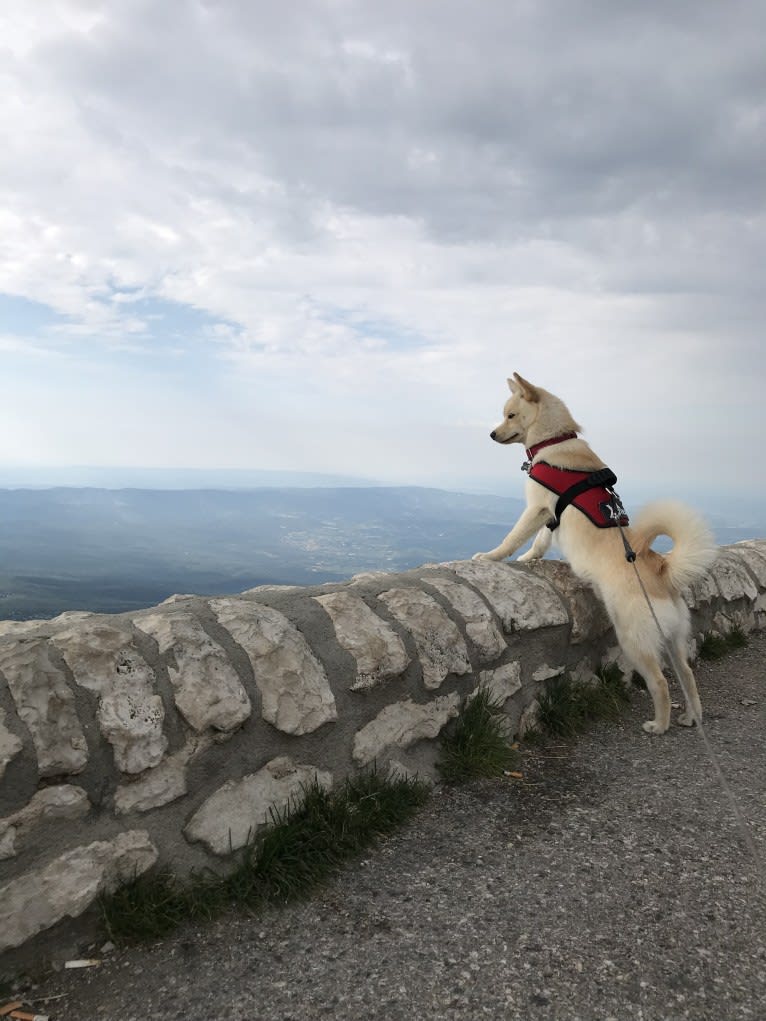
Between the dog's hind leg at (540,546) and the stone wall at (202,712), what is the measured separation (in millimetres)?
1060

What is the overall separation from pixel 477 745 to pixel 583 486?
2.12 meters

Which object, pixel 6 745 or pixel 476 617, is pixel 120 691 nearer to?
pixel 6 745

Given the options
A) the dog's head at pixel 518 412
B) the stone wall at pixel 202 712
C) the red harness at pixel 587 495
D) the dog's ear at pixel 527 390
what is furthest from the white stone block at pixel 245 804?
the dog's ear at pixel 527 390

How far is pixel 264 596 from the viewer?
3648 mm

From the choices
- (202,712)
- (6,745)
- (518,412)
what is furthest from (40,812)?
(518,412)

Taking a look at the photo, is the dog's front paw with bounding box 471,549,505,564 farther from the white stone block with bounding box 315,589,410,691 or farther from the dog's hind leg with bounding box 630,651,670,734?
the white stone block with bounding box 315,589,410,691

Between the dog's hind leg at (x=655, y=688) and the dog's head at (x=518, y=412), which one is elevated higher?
the dog's head at (x=518, y=412)

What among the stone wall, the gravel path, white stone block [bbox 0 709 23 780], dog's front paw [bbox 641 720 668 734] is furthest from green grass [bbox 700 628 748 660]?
white stone block [bbox 0 709 23 780]

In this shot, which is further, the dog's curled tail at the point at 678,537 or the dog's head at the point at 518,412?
the dog's head at the point at 518,412

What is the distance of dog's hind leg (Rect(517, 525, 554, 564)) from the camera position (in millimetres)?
5184

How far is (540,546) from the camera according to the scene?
17.3 ft

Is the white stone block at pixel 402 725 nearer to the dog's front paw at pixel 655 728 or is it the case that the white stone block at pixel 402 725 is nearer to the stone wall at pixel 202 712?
the stone wall at pixel 202 712

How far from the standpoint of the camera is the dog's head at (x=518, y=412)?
5.49 meters

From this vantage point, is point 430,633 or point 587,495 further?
point 587,495
